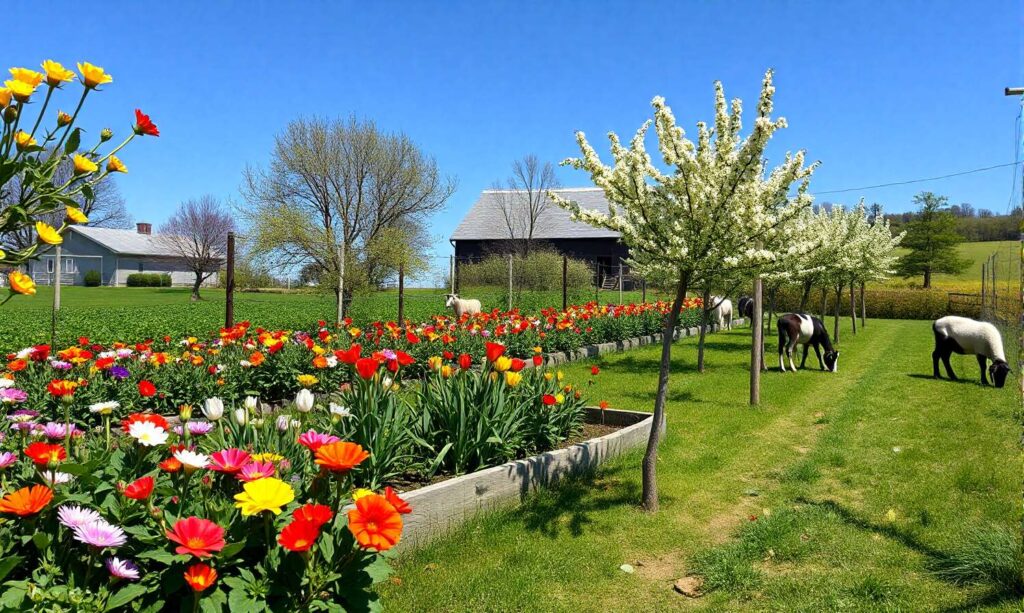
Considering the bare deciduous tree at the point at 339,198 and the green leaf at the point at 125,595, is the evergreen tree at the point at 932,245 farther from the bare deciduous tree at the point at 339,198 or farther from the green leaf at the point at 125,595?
the green leaf at the point at 125,595

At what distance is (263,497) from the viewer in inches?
81.5

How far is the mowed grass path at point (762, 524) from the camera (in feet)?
11.5

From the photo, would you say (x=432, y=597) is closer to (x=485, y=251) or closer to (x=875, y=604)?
(x=875, y=604)

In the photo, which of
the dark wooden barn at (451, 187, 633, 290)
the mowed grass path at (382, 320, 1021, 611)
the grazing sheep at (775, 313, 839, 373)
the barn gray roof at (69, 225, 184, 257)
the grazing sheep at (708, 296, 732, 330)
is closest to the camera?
the mowed grass path at (382, 320, 1021, 611)

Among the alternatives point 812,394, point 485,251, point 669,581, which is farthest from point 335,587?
point 485,251

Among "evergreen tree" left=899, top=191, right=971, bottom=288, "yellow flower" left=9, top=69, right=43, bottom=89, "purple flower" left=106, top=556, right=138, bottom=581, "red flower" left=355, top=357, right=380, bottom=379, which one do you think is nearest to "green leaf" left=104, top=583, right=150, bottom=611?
"purple flower" left=106, top=556, right=138, bottom=581

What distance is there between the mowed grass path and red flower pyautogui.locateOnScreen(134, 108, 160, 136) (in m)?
2.52

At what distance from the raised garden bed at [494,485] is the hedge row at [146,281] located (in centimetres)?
4782

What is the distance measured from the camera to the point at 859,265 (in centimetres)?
1769

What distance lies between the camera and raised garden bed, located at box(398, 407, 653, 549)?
12.9ft

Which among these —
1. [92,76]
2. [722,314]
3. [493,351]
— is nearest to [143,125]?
[92,76]

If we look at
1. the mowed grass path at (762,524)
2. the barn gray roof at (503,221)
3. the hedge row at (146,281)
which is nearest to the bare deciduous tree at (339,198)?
the mowed grass path at (762,524)

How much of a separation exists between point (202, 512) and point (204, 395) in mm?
4280

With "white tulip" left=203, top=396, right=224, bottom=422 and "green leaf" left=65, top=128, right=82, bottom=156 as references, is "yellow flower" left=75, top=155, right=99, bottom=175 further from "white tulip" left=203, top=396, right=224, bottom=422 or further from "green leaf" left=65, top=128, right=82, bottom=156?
"white tulip" left=203, top=396, right=224, bottom=422
